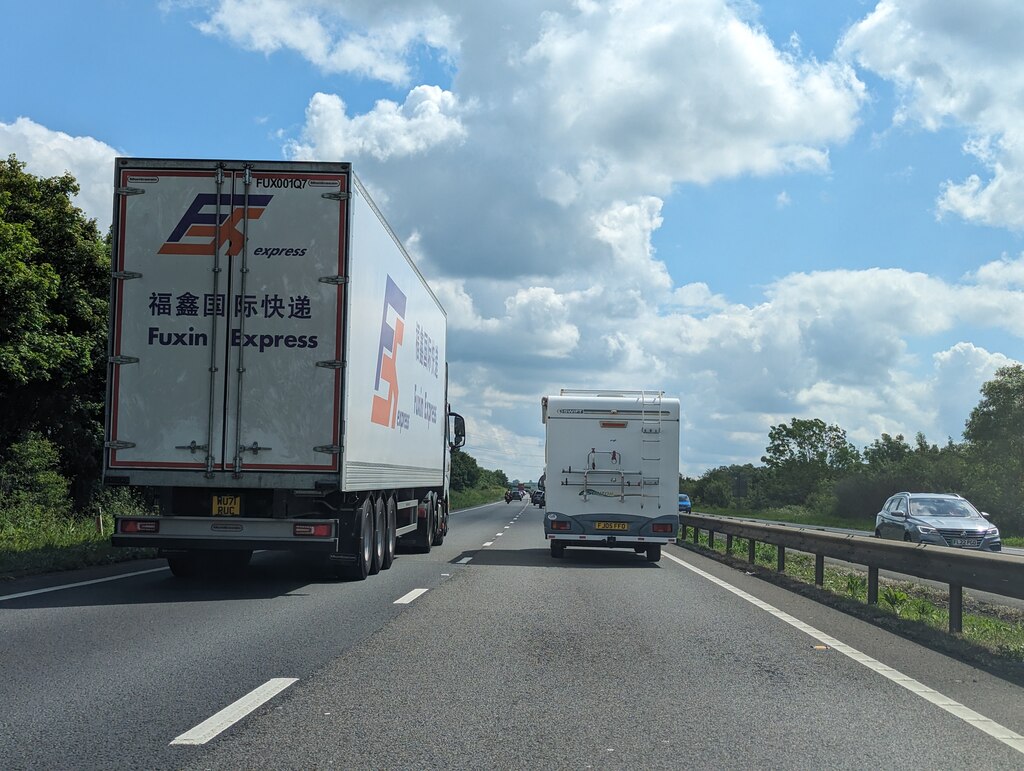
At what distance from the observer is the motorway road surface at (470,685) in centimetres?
520

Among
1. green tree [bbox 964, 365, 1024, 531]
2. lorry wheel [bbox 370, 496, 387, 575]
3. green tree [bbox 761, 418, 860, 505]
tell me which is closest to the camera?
lorry wheel [bbox 370, 496, 387, 575]

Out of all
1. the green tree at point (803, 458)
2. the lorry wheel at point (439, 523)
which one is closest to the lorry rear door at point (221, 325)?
the lorry wheel at point (439, 523)

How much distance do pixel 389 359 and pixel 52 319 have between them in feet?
53.0

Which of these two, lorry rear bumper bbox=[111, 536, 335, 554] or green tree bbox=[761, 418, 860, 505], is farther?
green tree bbox=[761, 418, 860, 505]

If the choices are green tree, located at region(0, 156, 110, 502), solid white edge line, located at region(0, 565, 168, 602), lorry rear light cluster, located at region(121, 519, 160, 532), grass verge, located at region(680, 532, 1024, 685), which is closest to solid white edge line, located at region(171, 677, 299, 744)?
grass verge, located at region(680, 532, 1024, 685)

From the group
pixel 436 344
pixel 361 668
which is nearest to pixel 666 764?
pixel 361 668

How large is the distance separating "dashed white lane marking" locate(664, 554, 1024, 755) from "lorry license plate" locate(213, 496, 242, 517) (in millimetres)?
6133

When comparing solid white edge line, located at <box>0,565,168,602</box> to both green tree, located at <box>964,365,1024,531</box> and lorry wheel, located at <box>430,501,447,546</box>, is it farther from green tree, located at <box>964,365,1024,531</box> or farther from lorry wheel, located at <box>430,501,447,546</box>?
green tree, located at <box>964,365,1024,531</box>

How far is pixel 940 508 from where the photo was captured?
74.1ft

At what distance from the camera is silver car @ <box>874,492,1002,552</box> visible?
69.5 ft

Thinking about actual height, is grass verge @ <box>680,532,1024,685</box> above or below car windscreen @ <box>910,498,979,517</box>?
below

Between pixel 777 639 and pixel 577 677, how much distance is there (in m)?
2.81

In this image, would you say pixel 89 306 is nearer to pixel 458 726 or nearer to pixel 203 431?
pixel 203 431

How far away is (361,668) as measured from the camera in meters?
7.42
